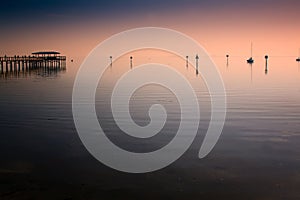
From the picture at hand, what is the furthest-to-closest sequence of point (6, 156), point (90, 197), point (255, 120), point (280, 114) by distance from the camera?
point (280, 114) < point (255, 120) < point (6, 156) < point (90, 197)

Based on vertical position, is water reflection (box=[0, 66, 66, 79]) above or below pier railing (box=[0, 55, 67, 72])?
below

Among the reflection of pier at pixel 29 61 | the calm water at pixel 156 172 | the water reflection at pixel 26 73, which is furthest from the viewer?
the reflection of pier at pixel 29 61

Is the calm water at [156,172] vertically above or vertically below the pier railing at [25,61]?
below

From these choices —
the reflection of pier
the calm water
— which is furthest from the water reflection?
the calm water

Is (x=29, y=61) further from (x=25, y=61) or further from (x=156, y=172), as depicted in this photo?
(x=156, y=172)

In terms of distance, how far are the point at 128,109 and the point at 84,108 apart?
9.94 feet

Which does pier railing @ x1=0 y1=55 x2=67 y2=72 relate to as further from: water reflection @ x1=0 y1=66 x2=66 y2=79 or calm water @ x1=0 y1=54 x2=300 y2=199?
calm water @ x1=0 y1=54 x2=300 y2=199

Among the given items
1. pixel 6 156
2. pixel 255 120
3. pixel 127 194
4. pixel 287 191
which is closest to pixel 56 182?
pixel 127 194

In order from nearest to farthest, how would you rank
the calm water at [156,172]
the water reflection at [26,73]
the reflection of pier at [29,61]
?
the calm water at [156,172] → the water reflection at [26,73] → the reflection of pier at [29,61]

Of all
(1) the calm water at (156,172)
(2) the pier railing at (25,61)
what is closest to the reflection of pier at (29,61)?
(2) the pier railing at (25,61)

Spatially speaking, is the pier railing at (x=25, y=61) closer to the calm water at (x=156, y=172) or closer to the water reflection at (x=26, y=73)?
the water reflection at (x=26, y=73)

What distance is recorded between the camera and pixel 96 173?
37.9 ft

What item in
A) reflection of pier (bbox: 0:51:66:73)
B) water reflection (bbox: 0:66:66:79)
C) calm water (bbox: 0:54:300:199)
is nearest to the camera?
calm water (bbox: 0:54:300:199)

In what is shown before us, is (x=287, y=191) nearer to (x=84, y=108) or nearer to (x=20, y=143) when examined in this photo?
(x=20, y=143)
